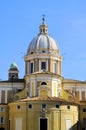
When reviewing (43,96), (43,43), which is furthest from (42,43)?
(43,96)

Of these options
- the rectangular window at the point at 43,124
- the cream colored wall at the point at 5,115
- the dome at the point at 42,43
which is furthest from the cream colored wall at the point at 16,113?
the dome at the point at 42,43

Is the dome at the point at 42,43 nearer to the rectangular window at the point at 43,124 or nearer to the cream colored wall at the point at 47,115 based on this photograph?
the cream colored wall at the point at 47,115

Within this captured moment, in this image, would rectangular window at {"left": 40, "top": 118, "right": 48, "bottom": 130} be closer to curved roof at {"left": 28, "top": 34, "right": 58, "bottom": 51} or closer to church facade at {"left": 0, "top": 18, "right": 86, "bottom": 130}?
church facade at {"left": 0, "top": 18, "right": 86, "bottom": 130}

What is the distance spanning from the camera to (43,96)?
2970 inches

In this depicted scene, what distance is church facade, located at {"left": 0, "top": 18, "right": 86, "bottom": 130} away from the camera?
7162 centimetres

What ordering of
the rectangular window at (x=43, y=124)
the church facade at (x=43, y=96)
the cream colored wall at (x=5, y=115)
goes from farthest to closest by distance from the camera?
the cream colored wall at (x=5, y=115), the church facade at (x=43, y=96), the rectangular window at (x=43, y=124)

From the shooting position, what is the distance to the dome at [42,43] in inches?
3268

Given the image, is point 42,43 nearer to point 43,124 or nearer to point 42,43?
point 42,43

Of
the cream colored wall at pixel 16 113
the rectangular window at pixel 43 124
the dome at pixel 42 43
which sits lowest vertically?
the rectangular window at pixel 43 124

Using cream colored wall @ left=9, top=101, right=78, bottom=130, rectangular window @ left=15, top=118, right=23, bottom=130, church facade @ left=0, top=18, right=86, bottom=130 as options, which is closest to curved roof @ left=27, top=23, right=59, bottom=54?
church facade @ left=0, top=18, right=86, bottom=130

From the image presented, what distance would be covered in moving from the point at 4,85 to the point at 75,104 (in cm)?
1524

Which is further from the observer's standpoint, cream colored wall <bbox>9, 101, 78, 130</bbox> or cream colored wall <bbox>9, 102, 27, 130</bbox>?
cream colored wall <bbox>9, 102, 27, 130</bbox>

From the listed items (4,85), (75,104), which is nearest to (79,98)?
(75,104)

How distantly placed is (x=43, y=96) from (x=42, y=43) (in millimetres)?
12351
